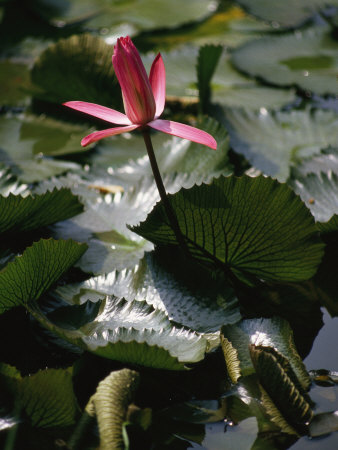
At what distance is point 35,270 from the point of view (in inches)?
38.5

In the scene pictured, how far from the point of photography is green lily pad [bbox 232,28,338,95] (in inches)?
75.6

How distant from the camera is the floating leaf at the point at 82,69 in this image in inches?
65.5

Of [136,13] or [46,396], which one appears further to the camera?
[136,13]

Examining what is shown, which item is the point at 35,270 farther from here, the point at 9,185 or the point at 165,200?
the point at 9,185

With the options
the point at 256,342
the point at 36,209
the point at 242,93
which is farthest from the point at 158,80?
the point at 242,93

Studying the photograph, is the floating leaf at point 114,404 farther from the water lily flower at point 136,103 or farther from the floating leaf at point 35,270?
the water lily flower at point 136,103

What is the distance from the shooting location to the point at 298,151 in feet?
5.00

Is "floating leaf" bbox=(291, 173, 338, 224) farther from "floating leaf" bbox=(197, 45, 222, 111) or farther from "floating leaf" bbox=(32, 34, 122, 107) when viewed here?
"floating leaf" bbox=(32, 34, 122, 107)

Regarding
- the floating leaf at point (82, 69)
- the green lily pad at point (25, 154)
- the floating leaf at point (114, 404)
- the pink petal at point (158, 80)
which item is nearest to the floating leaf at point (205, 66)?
the floating leaf at point (82, 69)

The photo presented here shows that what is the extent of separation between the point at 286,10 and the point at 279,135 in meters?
1.01

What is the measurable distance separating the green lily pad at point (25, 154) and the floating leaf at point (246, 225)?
0.59 metres

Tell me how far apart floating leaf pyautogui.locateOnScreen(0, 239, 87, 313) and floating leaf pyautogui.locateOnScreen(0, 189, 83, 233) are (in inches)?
4.9

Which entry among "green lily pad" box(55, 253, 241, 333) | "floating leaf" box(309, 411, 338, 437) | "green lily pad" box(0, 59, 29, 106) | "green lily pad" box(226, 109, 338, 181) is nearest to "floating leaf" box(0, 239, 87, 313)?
"green lily pad" box(55, 253, 241, 333)

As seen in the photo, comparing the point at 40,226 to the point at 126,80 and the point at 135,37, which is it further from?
the point at 135,37
